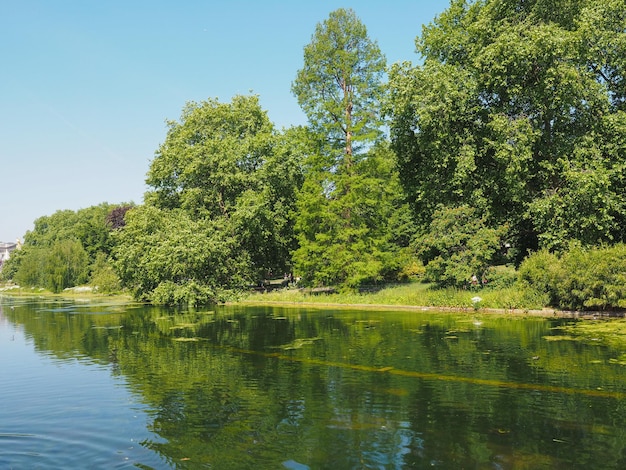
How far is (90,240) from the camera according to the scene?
8988 cm

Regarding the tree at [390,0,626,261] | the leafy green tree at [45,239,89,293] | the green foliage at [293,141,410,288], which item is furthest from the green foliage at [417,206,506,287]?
the leafy green tree at [45,239,89,293]

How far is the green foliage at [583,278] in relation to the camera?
819 inches

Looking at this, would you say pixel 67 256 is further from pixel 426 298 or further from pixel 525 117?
pixel 525 117

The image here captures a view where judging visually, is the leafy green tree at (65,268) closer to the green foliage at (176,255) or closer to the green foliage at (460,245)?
the green foliage at (176,255)

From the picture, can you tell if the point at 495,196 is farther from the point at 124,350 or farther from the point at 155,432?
the point at 155,432

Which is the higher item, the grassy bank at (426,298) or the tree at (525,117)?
the tree at (525,117)

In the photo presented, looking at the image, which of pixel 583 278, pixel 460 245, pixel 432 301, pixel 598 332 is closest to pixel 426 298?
pixel 432 301

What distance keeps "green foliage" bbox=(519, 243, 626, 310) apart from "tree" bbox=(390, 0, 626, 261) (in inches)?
144

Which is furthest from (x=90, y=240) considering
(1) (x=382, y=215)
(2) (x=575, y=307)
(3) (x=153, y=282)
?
(2) (x=575, y=307)

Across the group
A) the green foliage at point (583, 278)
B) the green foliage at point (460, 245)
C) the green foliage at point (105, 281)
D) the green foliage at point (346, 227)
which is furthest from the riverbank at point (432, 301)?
the green foliage at point (105, 281)

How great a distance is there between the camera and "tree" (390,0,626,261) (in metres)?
26.6

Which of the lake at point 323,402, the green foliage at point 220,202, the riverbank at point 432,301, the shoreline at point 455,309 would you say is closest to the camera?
the lake at point 323,402

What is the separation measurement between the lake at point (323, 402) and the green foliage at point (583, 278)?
14.5ft

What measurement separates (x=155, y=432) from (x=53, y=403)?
12.2ft
